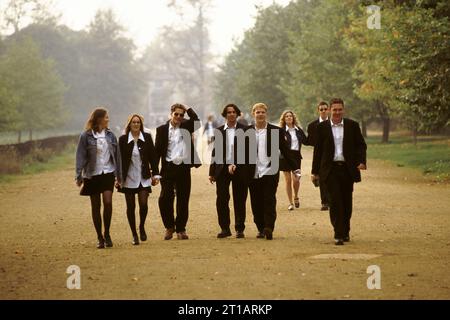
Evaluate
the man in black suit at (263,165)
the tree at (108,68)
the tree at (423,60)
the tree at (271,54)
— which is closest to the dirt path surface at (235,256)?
the man in black suit at (263,165)

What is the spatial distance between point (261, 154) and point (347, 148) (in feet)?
4.45

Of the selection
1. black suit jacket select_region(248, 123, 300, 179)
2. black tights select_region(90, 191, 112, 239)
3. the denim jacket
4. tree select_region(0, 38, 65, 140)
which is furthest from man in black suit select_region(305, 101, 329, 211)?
tree select_region(0, 38, 65, 140)

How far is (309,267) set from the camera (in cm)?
1009

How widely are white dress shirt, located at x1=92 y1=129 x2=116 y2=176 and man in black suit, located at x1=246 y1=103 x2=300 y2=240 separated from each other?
2097 millimetres

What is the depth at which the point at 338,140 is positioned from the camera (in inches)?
500

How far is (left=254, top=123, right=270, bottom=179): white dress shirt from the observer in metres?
13.3

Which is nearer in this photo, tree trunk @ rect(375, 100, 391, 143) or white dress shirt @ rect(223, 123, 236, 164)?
white dress shirt @ rect(223, 123, 236, 164)

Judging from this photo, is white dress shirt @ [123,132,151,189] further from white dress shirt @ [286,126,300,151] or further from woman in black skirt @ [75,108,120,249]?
white dress shirt @ [286,126,300,151]

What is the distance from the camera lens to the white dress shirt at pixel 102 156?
12.5m

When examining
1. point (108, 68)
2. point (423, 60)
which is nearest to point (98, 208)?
point (423, 60)

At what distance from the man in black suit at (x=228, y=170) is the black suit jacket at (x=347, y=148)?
1227mm

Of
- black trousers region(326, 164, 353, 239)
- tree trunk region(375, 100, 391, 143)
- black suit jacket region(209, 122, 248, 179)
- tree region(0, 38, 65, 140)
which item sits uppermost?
tree region(0, 38, 65, 140)

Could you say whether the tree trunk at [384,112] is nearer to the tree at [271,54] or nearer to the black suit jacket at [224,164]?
the tree at [271,54]
